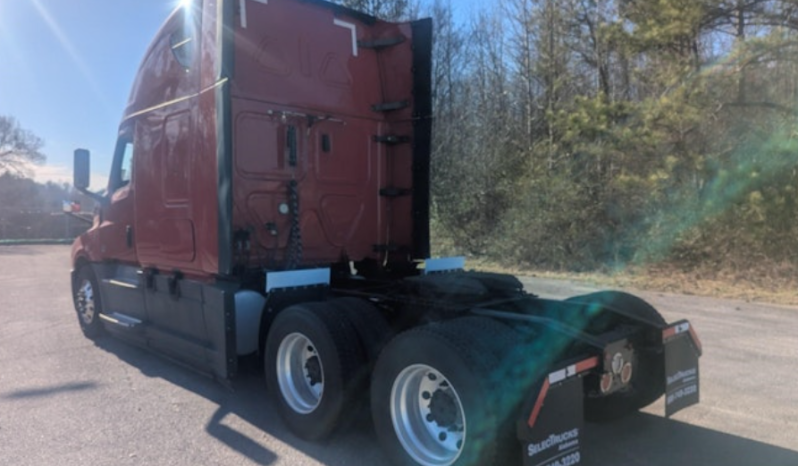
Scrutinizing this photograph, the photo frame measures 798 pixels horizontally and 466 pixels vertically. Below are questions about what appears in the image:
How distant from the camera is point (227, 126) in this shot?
4.92m

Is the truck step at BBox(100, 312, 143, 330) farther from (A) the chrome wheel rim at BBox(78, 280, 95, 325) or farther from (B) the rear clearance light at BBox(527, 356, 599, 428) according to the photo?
(B) the rear clearance light at BBox(527, 356, 599, 428)

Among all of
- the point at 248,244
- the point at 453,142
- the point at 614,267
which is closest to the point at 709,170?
the point at 614,267

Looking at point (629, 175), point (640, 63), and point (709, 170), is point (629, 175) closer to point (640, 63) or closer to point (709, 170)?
point (709, 170)

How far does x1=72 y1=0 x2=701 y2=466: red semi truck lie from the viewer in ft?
11.3

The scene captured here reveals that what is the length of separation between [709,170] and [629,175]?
1763 mm

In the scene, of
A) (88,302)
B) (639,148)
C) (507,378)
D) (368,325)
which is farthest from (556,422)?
(639,148)

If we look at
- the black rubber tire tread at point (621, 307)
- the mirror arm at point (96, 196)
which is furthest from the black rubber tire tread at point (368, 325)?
the mirror arm at point (96, 196)

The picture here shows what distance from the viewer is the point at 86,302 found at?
7863 mm

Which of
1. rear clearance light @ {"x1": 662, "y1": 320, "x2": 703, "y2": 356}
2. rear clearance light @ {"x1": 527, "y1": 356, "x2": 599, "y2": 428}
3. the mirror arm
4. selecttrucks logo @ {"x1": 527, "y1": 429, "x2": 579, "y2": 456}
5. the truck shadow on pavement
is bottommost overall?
the truck shadow on pavement

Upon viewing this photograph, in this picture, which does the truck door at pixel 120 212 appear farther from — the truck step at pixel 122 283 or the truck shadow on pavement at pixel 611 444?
the truck shadow on pavement at pixel 611 444

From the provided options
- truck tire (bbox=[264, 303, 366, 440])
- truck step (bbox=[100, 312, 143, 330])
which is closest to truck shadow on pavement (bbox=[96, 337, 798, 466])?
truck tire (bbox=[264, 303, 366, 440])

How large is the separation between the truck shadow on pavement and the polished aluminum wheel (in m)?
3.58

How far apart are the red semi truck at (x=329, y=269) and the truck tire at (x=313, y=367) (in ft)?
0.05

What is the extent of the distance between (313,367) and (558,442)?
1.96 meters
